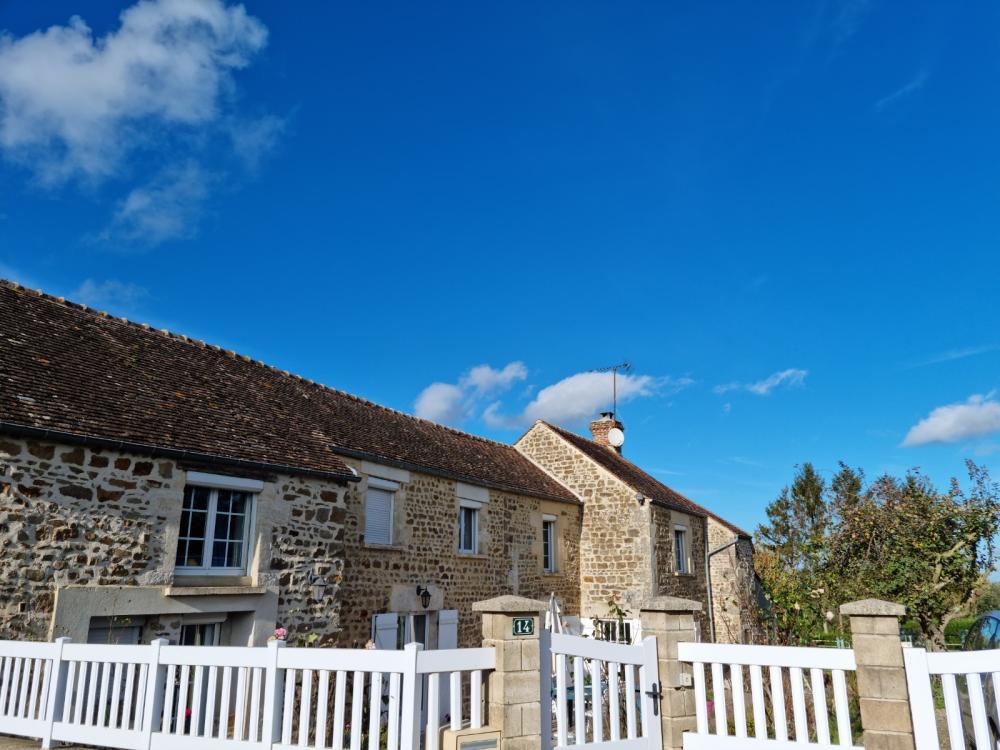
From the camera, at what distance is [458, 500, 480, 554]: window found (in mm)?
14727

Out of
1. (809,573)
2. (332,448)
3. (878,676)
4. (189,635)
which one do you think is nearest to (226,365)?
(332,448)

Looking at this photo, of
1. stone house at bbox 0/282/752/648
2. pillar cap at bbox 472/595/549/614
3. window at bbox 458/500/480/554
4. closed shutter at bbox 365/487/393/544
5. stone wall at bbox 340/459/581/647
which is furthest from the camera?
window at bbox 458/500/480/554

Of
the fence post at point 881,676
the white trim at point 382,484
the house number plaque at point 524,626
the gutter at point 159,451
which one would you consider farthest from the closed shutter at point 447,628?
the fence post at point 881,676

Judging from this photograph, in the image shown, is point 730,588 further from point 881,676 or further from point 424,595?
point 881,676

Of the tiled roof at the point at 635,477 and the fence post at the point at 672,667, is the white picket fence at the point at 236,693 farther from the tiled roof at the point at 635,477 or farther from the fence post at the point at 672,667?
the tiled roof at the point at 635,477

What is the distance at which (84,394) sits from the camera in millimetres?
9117

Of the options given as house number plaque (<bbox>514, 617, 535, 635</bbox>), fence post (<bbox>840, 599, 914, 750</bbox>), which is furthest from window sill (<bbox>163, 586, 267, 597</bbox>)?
fence post (<bbox>840, 599, 914, 750</bbox>)

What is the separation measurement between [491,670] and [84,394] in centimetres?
682

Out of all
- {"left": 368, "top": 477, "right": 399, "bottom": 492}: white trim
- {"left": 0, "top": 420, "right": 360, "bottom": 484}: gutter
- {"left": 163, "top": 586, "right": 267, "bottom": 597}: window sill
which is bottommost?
{"left": 163, "top": 586, "right": 267, "bottom": 597}: window sill

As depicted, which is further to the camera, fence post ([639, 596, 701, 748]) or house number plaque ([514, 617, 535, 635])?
fence post ([639, 596, 701, 748])

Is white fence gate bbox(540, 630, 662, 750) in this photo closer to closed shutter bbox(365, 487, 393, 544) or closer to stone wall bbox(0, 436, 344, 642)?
stone wall bbox(0, 436, 344, 642)

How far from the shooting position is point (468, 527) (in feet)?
49.5

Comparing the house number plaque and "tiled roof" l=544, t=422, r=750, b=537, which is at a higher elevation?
"tiled roof" l=544, t=422, r=750, b=537

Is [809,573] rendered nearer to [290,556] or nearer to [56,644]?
[290,556]
